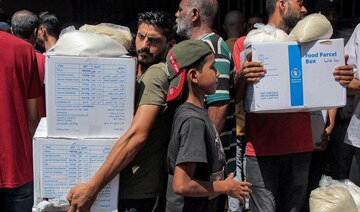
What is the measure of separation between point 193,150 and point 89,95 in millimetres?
546

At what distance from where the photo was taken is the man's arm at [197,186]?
2.21 meters

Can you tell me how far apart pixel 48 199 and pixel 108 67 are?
673 mm

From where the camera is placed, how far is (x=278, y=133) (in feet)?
10.5

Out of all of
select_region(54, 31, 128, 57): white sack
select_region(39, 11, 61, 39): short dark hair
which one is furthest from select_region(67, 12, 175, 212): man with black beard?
select_region(39, 11, 61, 39): short dark hair

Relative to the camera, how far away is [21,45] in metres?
2.84

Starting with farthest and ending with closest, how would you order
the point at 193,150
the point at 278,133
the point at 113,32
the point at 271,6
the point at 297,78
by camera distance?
the point at 271,6
the point at 278,133
the point at 297,78
the point at 113,32
the point at 193,150

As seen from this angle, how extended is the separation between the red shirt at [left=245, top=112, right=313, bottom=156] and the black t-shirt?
33.9 inches

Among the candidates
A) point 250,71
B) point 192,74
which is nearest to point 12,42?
point 192,74

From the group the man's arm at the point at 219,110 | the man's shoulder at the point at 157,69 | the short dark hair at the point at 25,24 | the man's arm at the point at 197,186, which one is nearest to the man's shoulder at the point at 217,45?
the man's arm at the point at 219,110

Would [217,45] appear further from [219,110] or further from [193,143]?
[193,143]

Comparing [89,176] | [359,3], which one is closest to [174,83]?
[89,176]

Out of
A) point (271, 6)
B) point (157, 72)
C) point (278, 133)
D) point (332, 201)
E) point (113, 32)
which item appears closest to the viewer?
point (157, 72)

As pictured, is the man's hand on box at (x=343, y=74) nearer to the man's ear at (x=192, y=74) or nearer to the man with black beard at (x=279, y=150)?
the man with black beard at (x=279, y=150)

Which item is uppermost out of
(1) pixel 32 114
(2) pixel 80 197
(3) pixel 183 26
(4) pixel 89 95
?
(3) pixel 183 26
